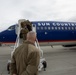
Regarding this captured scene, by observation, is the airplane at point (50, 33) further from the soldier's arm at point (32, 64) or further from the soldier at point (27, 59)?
the soldier's arm at point (32, 64)

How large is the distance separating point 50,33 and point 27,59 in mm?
14946

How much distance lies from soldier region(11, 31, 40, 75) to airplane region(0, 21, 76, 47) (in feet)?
44.2

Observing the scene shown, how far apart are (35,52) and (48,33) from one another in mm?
14821

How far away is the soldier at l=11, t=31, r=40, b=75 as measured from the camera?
3.26m

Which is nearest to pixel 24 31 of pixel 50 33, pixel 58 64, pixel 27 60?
pixel 58 64

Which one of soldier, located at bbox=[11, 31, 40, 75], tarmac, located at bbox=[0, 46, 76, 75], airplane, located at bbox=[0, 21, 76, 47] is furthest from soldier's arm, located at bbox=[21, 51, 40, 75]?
airplane, located at bbox=[0, 21, 76, 47]

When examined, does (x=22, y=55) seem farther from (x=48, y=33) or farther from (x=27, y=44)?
(x=48, y=33)

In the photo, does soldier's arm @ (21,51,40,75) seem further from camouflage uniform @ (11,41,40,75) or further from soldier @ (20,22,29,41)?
soldier @ (20,22,29,41)

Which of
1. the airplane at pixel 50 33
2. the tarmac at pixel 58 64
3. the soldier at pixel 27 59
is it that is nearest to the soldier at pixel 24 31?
the tarmac at pixel 58 64

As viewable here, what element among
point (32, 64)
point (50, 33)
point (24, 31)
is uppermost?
point (50, 33)

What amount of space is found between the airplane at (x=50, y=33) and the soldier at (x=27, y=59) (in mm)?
13466

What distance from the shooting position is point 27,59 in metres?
3.32

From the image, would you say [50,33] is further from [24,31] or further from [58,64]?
[24,31]

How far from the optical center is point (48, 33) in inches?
712
